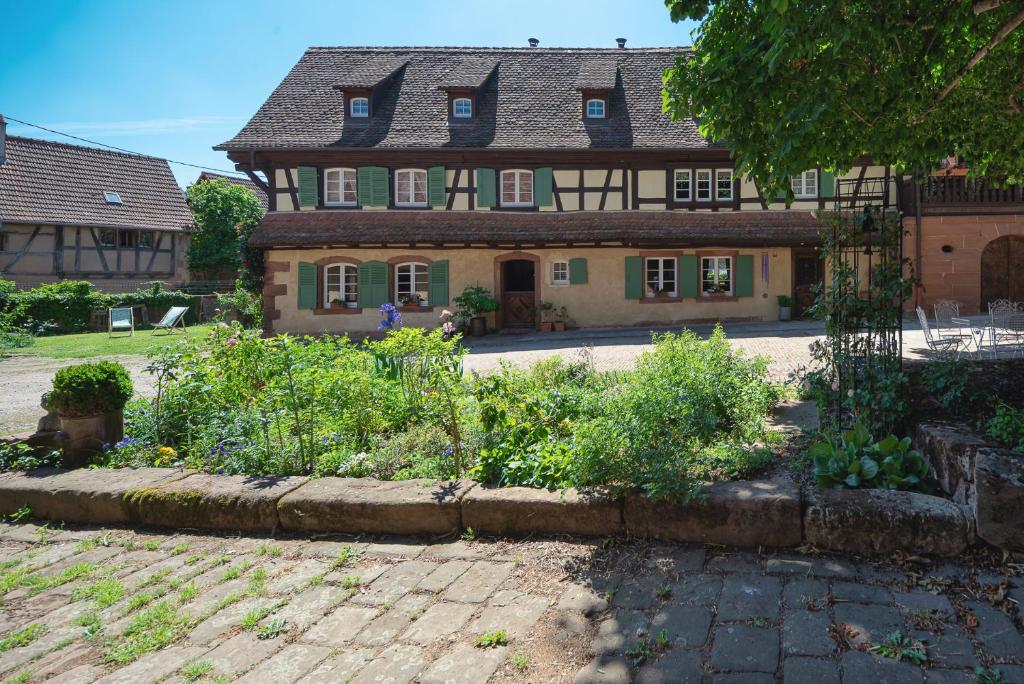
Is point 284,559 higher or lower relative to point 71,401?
lower

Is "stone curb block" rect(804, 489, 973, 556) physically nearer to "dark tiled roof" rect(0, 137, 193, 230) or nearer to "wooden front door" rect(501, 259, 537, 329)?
"wooden front door" rect(501, 259, 537, 329)

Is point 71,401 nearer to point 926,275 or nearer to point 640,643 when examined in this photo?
point 640,643

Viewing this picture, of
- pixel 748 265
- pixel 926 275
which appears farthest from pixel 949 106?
pixel 926 275

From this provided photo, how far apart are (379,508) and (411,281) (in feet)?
53.7

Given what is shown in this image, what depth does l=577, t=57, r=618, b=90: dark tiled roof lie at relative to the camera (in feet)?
66.5

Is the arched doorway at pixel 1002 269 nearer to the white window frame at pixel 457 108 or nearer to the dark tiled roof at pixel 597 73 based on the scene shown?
the dark tiled roof at pixel 597 73

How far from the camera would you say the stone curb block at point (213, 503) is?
4145 millimetres

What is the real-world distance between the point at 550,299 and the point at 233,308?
11730 mm

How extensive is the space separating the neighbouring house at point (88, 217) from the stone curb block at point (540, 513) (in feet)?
102

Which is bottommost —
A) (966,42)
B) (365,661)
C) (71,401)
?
(365,661)

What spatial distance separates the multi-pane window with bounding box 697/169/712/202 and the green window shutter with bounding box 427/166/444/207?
296 inches

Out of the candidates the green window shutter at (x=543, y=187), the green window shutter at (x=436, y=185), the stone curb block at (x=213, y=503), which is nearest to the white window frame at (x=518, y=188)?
the green window shutter at (x=543, y=187)

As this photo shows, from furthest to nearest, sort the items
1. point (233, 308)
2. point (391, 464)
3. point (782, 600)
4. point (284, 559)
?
point (233, 308)
point (391, 464)
point (284, 559)
point (782, 600)

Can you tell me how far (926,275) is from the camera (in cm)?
1947
